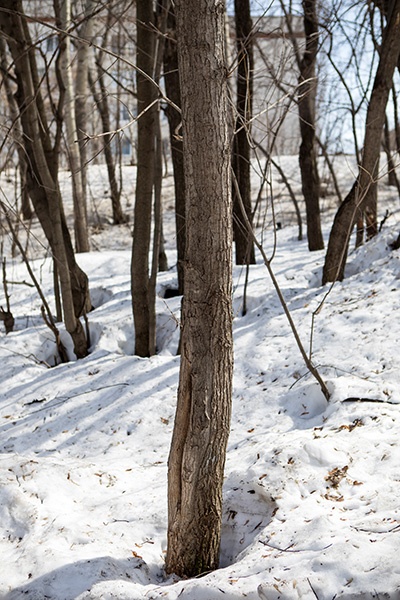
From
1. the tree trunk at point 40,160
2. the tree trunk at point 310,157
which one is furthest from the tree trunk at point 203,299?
the tree trunk at point 310,157

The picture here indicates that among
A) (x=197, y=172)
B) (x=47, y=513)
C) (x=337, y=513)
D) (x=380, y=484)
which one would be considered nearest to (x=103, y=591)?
(x=47, y=513)

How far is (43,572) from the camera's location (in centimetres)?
296

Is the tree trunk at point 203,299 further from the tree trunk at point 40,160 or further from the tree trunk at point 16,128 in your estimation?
the tree trunk at point 40,160

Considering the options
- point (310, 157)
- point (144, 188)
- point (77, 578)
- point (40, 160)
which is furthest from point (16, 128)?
point (310, 157)

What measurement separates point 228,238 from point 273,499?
1391 mm

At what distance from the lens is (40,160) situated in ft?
18.2

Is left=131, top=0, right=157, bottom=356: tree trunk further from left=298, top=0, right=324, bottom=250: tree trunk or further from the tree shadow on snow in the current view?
left=298, top=0, right=324, bottom=250: tree trunk

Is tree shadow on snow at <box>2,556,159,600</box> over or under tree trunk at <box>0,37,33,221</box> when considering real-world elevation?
under

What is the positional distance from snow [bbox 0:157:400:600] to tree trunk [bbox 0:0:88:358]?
0.52m

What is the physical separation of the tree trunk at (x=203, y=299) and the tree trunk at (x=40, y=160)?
2785mm

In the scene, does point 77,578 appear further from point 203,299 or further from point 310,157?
point 310,157

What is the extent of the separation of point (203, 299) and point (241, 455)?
1512mm

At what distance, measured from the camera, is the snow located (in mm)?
2742

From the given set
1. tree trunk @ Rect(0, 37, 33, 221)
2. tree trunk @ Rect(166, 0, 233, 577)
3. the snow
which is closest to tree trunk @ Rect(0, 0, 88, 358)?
tree trunk @ Rect(0, 37, 33, 221)
